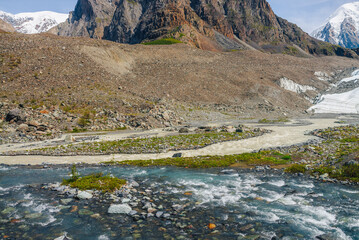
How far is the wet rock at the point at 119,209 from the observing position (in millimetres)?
10633

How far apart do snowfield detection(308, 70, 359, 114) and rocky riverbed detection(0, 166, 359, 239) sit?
84.6m

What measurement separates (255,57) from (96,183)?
11757 centimetres

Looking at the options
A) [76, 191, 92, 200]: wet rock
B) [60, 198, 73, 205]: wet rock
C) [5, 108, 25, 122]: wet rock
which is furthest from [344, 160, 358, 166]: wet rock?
[5, 108, 25, 122]: wet rock

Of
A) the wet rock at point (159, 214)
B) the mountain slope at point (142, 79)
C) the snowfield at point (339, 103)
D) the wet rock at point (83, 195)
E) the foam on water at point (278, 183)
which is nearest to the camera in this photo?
the wet rock at point (159, 214)

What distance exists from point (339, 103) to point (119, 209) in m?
105

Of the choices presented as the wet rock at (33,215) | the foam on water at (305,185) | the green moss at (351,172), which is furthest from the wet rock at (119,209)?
the green moss at (351,172)

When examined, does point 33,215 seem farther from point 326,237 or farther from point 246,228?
point 326,237

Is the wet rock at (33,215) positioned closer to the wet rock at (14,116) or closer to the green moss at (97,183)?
the green moss at (97,183)

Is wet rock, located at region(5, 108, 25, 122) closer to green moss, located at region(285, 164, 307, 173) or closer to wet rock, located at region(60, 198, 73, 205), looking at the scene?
wet rock, located at region(60, 198, 73, 205)

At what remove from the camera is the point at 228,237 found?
28.5ft

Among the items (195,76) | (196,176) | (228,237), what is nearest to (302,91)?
(195,76)

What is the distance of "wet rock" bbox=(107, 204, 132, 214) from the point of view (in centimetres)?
1063

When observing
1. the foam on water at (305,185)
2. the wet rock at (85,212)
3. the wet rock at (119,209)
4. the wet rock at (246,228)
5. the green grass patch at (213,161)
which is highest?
the wet rock at (119,209)

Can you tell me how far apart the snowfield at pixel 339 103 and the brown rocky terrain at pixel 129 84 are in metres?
5.27
